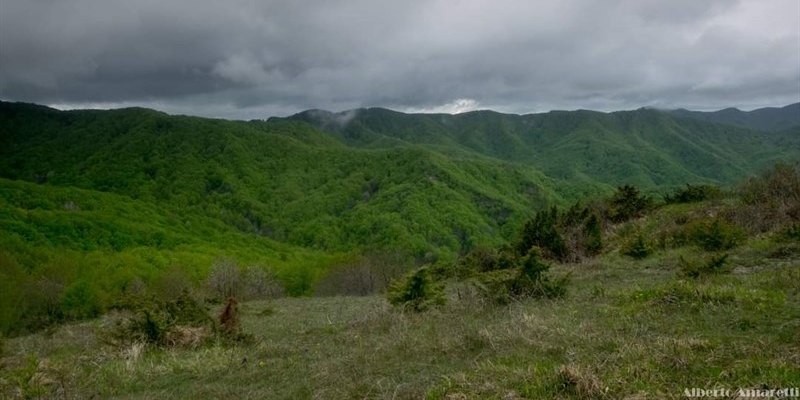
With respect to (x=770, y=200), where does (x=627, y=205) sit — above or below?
below

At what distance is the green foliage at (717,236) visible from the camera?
57.5 ft

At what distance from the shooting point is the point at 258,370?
8.68m

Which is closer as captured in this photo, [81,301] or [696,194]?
[696,194]

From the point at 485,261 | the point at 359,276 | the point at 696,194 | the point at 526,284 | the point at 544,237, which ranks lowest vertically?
the point at 359,276

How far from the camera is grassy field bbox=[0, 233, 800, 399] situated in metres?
5.77

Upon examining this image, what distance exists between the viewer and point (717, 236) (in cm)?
1770

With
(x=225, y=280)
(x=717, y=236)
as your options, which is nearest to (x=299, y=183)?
(x=225, y=280)

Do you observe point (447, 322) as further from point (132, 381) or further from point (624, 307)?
point (132, 381)

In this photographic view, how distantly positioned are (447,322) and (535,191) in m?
143

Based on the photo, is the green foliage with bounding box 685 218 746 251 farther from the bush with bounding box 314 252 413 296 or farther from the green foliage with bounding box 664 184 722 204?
the bush with bounding box 314 252 413 296

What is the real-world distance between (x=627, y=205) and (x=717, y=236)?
39.3 feet

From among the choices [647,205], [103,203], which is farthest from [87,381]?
[103,203]

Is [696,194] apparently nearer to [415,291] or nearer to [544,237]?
[544,237]

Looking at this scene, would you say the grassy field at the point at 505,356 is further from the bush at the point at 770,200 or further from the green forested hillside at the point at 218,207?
the green forested hillside at the point at 218,207
